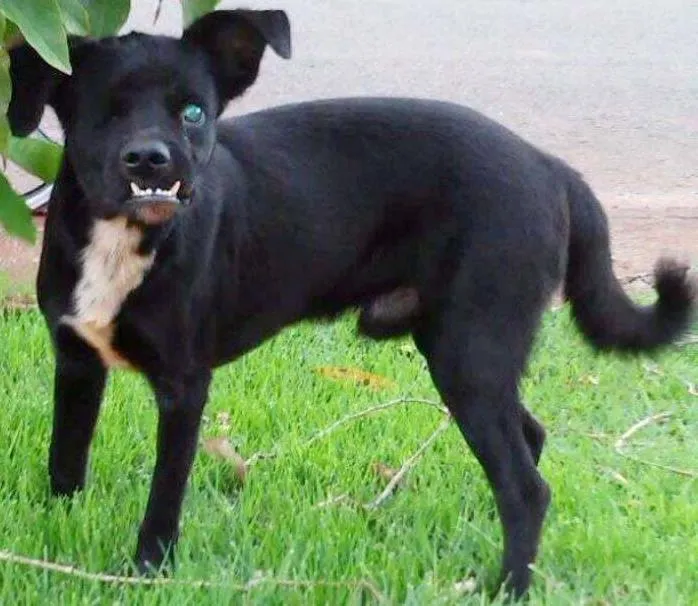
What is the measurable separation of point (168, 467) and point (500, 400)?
2.47ft

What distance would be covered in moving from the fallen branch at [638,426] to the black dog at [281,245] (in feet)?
1.51

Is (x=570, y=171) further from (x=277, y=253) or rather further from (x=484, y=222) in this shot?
(x=277, y=253)

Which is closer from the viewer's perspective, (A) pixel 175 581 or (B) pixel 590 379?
(A) pixel 175 581

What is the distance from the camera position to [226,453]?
335 cm

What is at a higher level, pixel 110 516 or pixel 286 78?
pixel 110 516

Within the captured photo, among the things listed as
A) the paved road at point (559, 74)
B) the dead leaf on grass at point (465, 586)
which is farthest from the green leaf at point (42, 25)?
the paved road at point (559, 74)

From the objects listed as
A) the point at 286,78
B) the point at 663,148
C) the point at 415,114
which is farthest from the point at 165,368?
the point at 286,78

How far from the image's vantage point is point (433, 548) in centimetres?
297

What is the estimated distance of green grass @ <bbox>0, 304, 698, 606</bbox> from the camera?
2789 mm

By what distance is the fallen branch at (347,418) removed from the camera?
3.40 m

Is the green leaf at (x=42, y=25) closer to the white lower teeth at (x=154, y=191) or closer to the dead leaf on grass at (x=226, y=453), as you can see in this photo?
the white lower teeth at (x=154, y=191)

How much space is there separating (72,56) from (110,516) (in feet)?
3.57

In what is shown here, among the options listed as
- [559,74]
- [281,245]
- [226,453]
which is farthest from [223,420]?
[559,74]

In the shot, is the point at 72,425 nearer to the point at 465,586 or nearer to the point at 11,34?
the point at 465,586
